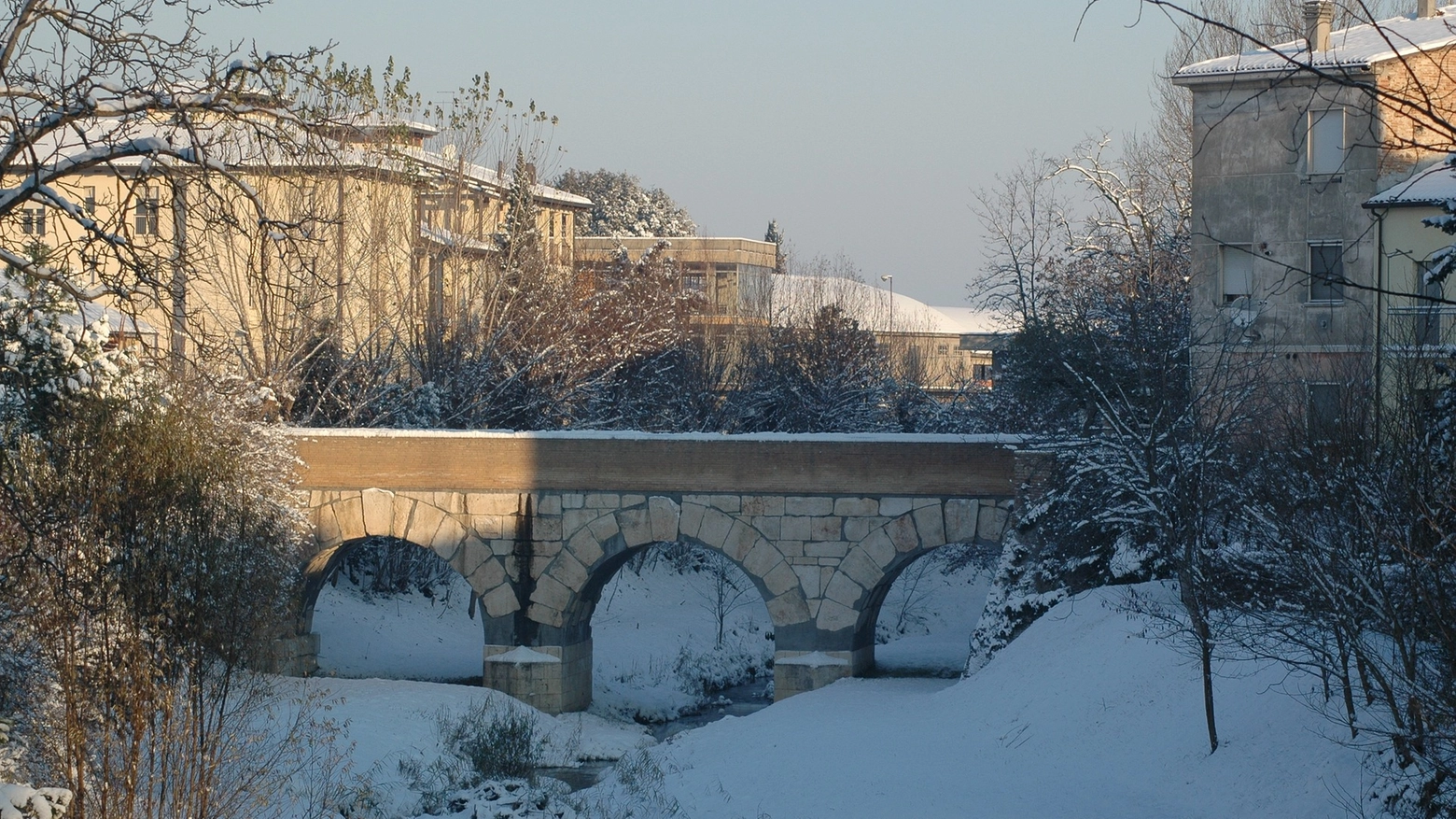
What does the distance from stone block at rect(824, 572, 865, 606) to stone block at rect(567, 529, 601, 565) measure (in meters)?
3.10

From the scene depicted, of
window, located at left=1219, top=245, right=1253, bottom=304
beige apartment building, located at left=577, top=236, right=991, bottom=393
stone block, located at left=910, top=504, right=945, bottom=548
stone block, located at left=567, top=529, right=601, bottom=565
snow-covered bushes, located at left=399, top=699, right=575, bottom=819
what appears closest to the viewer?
snow-covered bushes, located at left=399, top=699, right=575, bottom=819

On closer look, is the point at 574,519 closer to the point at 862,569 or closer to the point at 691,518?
the point at 691,518

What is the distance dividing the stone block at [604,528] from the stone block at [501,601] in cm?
138

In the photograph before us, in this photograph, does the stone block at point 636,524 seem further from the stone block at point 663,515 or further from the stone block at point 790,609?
the stone block at point 790,609

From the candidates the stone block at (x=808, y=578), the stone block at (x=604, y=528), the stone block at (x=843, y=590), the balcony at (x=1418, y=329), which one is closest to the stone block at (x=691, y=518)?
the stone block at (x=604, y=528)

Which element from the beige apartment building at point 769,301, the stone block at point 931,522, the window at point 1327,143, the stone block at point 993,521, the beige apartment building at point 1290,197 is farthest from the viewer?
the beige apartment building at point 769,301

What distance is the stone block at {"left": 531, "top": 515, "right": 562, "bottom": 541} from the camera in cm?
1905

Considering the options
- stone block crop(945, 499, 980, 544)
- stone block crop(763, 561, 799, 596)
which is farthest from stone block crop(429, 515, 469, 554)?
stone block crop(945, 499, 980, 544)

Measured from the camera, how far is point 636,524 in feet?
62.0

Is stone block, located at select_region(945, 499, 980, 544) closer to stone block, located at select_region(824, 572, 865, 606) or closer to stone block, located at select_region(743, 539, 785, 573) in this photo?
stone block, located at select_region(824, 572, 865, 606)

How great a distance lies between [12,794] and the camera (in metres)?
7.12

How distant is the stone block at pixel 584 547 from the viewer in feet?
62.2

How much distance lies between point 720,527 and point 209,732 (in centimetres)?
1040

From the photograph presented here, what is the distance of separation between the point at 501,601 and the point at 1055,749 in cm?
901
